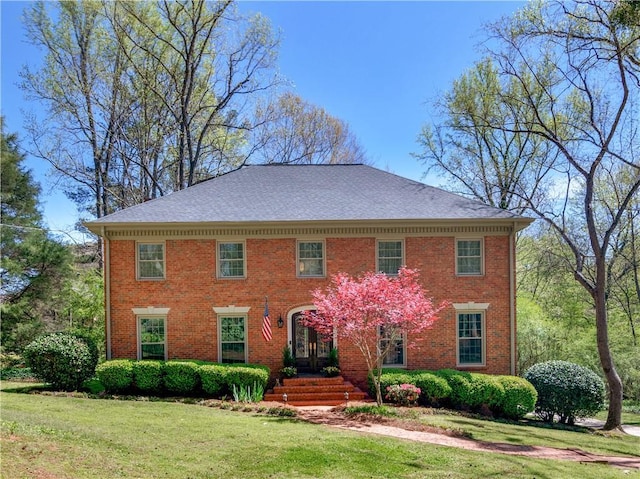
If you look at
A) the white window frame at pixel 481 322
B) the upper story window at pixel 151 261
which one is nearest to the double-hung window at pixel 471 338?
the white window frame at pixel 481 322

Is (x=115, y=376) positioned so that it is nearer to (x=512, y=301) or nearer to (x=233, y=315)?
(x=233, y=315)

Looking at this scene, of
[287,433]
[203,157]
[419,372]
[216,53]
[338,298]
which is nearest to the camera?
[287,433]

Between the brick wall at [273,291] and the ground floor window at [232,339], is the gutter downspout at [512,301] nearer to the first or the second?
the brick wall at [273,291]

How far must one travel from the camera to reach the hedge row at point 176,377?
44.2 feet

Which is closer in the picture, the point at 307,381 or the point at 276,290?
the point at 307,381

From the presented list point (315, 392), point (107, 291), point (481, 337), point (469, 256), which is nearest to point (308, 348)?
point (315, 392)

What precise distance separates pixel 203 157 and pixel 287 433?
71.7 ft

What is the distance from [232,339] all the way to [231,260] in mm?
2826

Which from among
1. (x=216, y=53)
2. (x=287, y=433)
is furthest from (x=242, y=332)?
(x=216, y=53)

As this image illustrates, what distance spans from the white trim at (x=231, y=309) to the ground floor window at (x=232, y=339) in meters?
0.22

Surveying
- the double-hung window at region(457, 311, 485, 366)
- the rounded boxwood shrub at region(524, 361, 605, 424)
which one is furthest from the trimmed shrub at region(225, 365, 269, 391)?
the rounded boxwood shrub at region(524, 361, 605, 424)

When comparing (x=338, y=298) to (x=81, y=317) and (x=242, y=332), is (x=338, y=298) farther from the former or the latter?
(x=81, y=317)

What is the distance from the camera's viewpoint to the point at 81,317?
68.3 feet

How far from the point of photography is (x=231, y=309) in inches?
591
